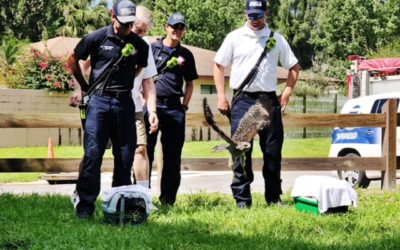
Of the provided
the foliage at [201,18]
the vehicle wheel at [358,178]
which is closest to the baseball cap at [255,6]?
the vehicle wheel at [358,178]

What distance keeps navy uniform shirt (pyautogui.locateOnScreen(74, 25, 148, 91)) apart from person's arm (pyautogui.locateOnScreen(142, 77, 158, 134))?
41cm

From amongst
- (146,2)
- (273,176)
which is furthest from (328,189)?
(146,2)

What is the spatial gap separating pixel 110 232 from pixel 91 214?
0.76 m

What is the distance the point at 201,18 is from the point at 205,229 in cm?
3695

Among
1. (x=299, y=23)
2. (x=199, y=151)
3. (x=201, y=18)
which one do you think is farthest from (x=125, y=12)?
(x=299, y=23)

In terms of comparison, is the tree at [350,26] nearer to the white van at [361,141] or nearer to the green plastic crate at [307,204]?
the white van at [361,141]

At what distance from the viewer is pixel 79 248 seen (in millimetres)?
4461

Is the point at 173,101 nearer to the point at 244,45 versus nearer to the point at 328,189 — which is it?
the point at 244,45

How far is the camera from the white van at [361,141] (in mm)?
11312

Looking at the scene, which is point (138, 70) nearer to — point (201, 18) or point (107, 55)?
point (107, 55)

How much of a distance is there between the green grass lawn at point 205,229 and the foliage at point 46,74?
15924 mm

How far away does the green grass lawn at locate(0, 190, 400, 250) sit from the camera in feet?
15.4

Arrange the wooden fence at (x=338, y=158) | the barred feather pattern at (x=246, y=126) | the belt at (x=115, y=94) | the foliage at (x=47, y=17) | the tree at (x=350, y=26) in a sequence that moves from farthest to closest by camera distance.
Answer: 1. the tree at (x=350, y=26)
2. the foliage at (x=47, y=17)
3. the wooden fence at (x=338, y=158)
4. the barred feather pattern at (x=246, y=126)
5. the belt at (x=115, y=94)

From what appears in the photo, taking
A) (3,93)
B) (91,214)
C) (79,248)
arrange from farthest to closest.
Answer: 1. (3,93)
2. (91,214)
3. (79,248)
